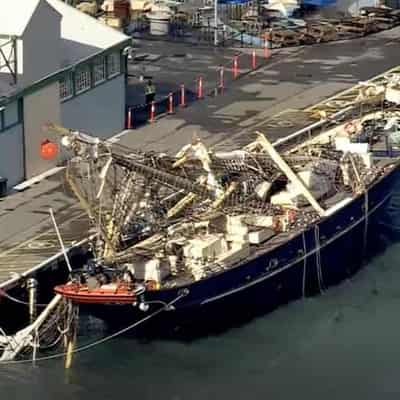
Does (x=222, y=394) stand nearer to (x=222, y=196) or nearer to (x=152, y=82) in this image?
(x=222, y=196)

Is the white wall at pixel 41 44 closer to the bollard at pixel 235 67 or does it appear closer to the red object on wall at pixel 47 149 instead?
the red object on wall at pixel 47 149

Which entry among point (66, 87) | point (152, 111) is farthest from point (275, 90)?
point (66, 87)

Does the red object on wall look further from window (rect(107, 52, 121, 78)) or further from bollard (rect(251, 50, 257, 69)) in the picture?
bollard (rect(251, 50, 257, 69))

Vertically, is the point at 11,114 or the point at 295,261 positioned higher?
the point at 11,114

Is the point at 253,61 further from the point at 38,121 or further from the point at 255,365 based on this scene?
the point at 255,365

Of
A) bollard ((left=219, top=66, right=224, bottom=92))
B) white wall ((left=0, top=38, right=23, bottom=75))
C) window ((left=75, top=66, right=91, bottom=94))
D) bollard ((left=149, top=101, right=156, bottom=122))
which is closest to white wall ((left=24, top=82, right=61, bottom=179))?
white wall ((left=0, top=38, right=23, bottom=75))

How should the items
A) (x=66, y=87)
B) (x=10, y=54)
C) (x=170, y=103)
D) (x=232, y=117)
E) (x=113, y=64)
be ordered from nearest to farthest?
(x=10, y=54), (x=66, y=87), (x=113, y=64), (x=232, y=117), (x=170, y=103)
